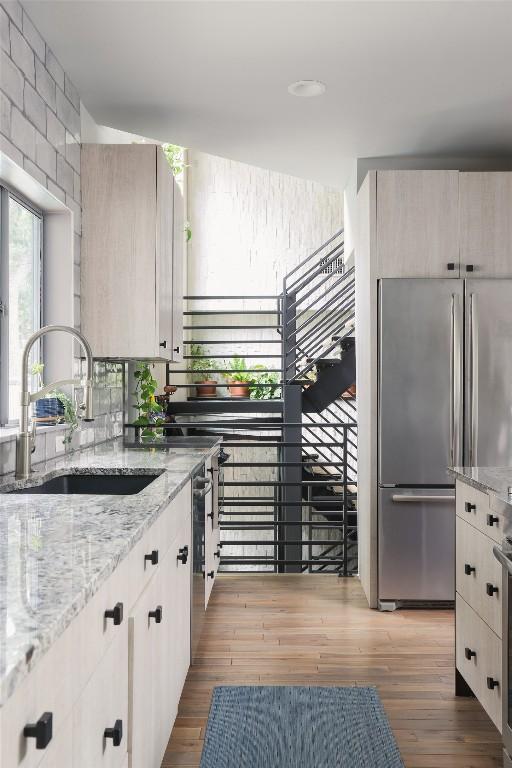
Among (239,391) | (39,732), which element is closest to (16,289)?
(39,732)

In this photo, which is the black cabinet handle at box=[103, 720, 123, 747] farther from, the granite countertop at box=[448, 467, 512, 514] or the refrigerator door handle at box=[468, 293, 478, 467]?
the refrigerator door handle at box=[468, 293, 478, 467]

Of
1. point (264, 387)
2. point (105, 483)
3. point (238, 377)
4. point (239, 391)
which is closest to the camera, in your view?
point (105, 483)

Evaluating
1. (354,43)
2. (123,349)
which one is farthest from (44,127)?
(354,43)

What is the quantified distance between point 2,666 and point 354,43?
9.58 ft

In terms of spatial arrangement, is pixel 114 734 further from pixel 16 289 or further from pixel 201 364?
pixel 201 364

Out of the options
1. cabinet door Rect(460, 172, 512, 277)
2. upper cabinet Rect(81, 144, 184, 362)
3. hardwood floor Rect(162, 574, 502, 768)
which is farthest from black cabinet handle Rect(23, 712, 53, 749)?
cabinet door Rect(460, 172, 512, 277)

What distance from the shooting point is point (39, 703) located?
3.08 feet

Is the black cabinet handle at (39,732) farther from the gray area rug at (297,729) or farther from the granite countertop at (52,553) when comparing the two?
the gray area rug at (297,729)

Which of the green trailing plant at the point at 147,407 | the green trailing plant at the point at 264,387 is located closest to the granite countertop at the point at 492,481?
the green trailing plant at the point at 147,407

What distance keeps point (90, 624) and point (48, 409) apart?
6.35 ft

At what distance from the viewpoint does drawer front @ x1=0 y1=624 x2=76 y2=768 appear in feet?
2.71

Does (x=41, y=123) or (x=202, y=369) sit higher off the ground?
(x=41, y=123)

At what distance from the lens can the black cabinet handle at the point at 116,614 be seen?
1.35 metres

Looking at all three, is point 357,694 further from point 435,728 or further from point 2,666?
point 2,666
